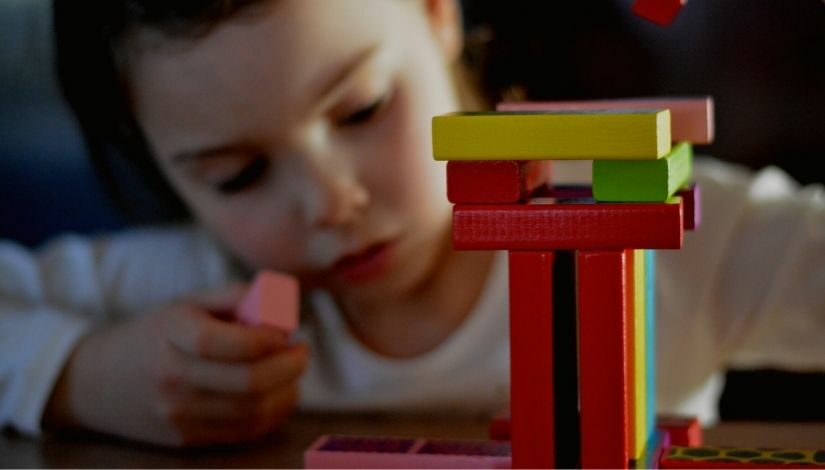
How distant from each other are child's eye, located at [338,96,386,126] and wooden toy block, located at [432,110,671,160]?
32 cm

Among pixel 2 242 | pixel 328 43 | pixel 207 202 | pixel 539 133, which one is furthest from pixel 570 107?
pixel 2 242

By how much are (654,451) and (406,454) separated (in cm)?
12

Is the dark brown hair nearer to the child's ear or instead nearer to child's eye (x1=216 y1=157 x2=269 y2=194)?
child's eye (x1=216 y1=157 x2=269 y2=194)

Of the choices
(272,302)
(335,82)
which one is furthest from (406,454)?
(335,82)

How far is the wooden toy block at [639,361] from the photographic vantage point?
0.51 metres

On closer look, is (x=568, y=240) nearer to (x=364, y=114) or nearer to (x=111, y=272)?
(x=364, y=114)

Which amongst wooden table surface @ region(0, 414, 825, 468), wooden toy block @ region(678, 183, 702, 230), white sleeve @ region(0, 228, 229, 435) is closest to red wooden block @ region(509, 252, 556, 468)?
wooden toy block @ region(678, 183, 702, 230)

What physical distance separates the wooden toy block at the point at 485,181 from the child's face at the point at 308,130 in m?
0.29

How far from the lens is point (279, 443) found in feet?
2.48

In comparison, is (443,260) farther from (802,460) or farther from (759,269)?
(802,460)

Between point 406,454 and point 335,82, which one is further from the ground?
point 335,82

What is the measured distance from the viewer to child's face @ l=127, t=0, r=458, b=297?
30.2 inches

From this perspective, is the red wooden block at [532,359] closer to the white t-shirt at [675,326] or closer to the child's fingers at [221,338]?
the child's fingers at [221,338]

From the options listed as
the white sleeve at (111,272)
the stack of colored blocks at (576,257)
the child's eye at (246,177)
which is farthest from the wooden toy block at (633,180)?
the white sleeve at (111,272)
